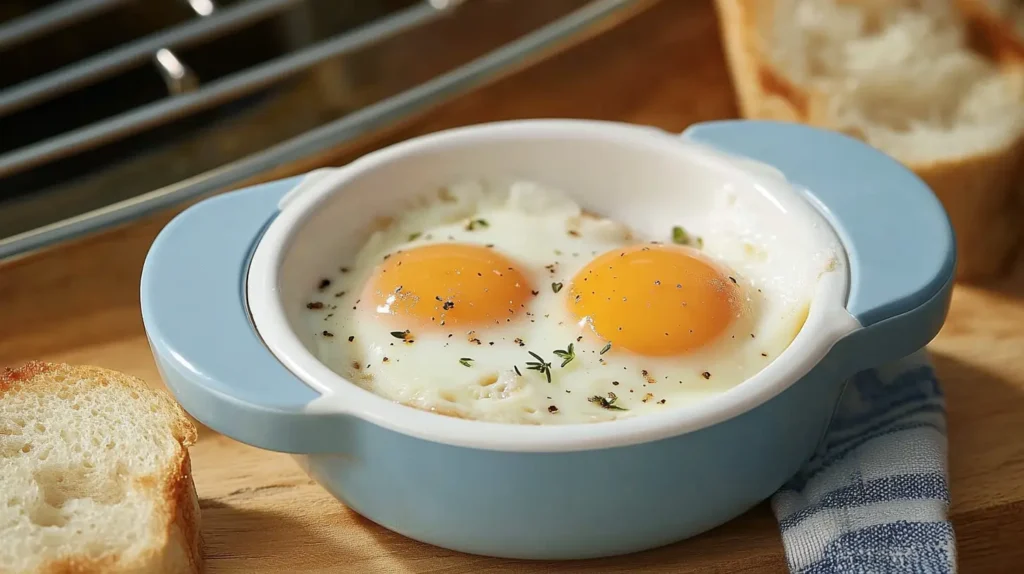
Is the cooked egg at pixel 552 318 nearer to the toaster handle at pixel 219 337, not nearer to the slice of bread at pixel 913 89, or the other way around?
the toaster handle at pixel 219 337

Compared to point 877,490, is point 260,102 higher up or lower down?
higher up

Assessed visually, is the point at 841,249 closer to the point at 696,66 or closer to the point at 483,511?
the point at 483,511

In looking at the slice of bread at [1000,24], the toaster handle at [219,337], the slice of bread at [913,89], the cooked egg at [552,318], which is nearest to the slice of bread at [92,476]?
the toaster handle at [219,337]

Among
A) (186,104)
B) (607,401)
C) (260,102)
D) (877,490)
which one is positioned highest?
(186,104)

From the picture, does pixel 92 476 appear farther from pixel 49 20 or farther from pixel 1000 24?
pixel 1000 24

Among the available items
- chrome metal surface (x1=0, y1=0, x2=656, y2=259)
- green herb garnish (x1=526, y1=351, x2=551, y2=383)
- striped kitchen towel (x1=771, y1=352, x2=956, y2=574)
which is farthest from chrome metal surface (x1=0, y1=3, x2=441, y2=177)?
striped kitchen towel (x1=771, y1=352, x2=956, y2=574)

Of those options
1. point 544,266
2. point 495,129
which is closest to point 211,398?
point 544,266

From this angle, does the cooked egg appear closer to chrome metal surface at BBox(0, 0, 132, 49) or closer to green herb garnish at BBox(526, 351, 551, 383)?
green herb garnish at BBox(526, 351, 551, 383)

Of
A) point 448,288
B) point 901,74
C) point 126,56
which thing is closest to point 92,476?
point 448,288
